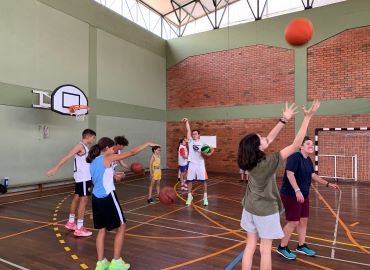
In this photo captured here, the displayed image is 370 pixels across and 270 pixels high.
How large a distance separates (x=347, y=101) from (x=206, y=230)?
9.07m

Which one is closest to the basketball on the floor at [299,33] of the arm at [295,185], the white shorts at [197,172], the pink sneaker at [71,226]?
the arm at [295,185]

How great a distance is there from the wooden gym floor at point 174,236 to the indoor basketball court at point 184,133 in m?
0.03

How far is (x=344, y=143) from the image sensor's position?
11312mm

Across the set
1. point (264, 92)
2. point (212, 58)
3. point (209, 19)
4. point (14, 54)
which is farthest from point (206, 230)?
point (209, 19)

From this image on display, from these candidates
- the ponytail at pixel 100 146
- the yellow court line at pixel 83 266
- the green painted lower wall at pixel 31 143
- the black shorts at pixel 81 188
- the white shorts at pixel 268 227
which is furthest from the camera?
the green painted lower wall at pixel 31 143

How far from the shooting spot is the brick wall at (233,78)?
12.6 m

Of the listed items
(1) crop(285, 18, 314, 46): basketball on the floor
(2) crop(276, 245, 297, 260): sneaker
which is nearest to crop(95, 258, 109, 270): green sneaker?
(2) crop(276, 245, 297, 260): sneaker

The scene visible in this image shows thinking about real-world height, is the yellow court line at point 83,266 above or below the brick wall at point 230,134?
below

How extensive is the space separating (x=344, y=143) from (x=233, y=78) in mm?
5437

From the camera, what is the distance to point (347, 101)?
1136 cm

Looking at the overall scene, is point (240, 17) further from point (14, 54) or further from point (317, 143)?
point (14, 54)

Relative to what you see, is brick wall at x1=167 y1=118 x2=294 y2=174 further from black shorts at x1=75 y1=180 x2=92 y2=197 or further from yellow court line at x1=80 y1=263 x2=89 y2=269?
yellow court line at x1=80 y1=263 x2=89 y2=269

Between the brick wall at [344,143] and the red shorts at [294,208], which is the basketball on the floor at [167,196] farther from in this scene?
the brick wall at [344,143]

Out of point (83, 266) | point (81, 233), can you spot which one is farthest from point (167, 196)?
point (81, 233)
